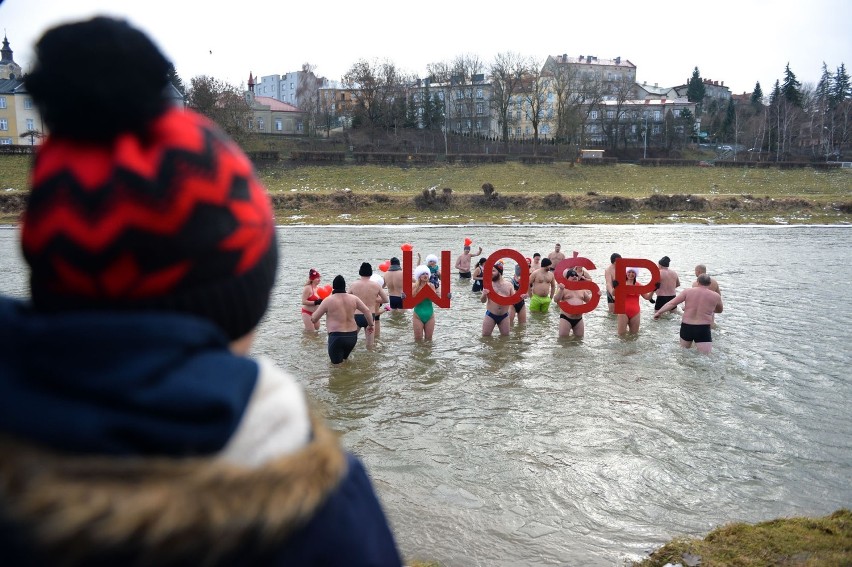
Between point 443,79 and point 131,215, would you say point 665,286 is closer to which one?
point 131,215

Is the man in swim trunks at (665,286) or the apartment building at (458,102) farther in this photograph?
the apartment building at (458,102)

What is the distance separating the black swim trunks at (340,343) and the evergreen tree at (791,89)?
3603 inches

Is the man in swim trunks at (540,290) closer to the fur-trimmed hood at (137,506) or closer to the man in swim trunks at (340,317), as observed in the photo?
the man in swim trunks at (340,317)

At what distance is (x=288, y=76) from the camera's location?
391 feet

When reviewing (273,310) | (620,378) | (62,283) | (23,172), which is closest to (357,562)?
(62,283)

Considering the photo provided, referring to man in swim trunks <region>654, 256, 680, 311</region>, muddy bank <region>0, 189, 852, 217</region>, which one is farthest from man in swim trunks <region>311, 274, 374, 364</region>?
muddy bank <region>0, 189, 852, 217</region>

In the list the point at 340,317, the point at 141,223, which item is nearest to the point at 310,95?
the point at 340,317

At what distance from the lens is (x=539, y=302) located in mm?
15516

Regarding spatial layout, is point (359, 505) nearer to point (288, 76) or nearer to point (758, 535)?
point (758, 535)

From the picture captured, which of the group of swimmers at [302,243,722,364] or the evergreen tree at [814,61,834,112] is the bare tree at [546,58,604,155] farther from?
the group of swimmers at [302,243,722,364]

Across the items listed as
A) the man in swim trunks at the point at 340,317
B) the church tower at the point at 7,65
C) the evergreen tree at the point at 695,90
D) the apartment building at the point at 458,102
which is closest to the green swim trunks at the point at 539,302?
the man in swim trunks at the point at 340,317

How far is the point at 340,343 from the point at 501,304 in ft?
11.9

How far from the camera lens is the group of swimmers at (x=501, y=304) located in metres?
11.2

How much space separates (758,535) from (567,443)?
2.92 m
